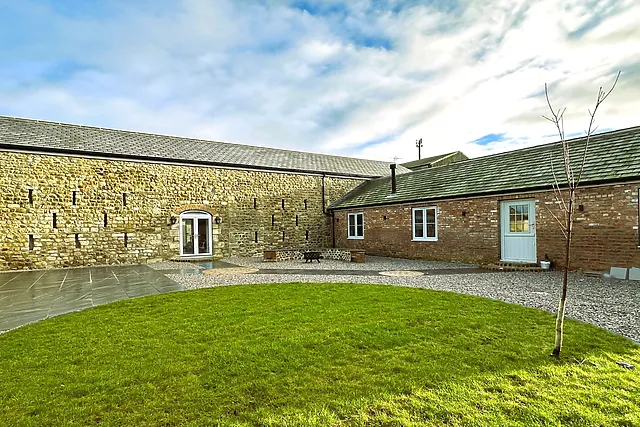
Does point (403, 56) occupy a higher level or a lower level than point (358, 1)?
lower

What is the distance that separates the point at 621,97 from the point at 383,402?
581 centimetres

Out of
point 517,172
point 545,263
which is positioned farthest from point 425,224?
point 545,263

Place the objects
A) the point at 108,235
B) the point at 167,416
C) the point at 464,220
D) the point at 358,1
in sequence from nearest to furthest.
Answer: the point at 167,416 → the point at 358,1 → the point at 464,220 → the point at 108,235

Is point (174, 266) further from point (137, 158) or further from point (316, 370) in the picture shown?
point (316, 370)

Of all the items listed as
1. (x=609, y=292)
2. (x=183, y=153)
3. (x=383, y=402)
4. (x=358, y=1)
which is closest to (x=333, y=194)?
(x=183, y=153)

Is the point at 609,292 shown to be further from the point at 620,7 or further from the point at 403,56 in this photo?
the point at 403,56

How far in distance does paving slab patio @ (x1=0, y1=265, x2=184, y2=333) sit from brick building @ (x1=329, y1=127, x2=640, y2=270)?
10604mm

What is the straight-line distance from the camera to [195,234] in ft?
58.4

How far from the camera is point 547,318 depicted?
17.9 ft

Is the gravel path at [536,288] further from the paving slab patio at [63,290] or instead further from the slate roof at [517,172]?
the slate roof at [517,172]

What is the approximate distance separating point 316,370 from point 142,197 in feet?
51.2

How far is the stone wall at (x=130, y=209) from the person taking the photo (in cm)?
1416

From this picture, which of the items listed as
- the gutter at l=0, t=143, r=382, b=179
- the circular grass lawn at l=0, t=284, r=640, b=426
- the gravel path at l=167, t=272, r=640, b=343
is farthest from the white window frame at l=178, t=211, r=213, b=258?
the circular grass lawn at l=0, t=284, r=640, b=426

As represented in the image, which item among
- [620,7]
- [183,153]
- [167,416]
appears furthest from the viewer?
[183,153]
